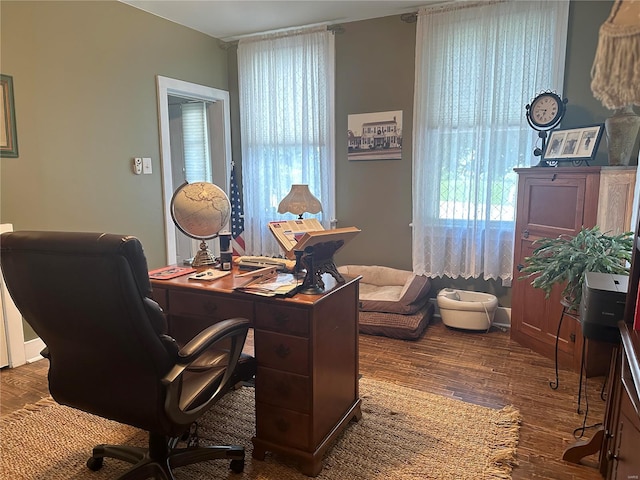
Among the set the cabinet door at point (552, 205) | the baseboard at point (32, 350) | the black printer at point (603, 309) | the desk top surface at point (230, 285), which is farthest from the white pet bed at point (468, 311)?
the baseboard at point (32, 350)

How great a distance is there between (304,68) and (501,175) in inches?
80.4

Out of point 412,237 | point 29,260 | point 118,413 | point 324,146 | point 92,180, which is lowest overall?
point 118,413

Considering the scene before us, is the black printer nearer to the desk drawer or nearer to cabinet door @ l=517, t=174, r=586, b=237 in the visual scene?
cabinet door @ l=517, t=174, r=586, b=237

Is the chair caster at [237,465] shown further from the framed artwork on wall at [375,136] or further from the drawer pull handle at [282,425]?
the framed artwork on wall at [375,136]

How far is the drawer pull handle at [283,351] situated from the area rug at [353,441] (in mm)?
513

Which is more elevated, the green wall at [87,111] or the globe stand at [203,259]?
the green wall at [87,111]

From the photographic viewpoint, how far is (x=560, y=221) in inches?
111

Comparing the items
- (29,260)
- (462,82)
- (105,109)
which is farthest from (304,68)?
(29,260)

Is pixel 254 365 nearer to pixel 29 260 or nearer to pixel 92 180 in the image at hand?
pixel 29 260

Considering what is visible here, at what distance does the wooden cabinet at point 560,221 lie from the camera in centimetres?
253

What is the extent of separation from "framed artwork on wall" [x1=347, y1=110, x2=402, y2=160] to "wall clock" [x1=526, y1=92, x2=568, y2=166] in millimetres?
1101

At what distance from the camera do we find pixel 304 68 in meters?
4.09

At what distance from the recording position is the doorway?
3.87 m

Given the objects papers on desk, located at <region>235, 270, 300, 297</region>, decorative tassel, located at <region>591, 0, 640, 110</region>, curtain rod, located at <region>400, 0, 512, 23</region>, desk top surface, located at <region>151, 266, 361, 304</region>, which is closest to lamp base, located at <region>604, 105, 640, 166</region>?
curtain rod, located at <region>400, 0, 512, 23</region>
